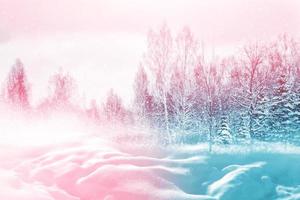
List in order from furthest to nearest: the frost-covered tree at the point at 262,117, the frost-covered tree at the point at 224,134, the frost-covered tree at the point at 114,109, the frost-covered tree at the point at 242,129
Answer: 1. the frost-covered tree at the point at 114,109
2. the frost-covered tree at the point at 242,129
3. the frost-covered tree at the point at 262,117
4. the frost-covered tree at the point at 224,134

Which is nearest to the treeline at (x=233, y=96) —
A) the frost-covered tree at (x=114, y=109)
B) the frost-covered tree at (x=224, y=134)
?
the frost-covered tree at (x=224, y=134)

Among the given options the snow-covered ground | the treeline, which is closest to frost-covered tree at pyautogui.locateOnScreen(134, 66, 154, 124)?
the treeline

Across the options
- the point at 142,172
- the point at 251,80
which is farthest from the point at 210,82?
the point at 142,172

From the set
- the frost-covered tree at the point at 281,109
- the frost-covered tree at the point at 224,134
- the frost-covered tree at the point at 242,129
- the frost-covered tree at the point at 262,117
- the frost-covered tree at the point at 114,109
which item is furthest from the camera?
the frost-covered tree at the point at 114,109

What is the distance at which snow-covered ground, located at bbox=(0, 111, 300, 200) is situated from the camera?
13555 millimetres

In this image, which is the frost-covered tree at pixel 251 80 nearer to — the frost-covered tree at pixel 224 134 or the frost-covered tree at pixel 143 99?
the frost-covered tree at pixel 224 134

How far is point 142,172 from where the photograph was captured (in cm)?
1467

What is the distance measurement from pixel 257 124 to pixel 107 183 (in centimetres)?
1547

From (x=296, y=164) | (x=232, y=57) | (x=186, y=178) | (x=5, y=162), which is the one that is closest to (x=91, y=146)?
(x=5, y=162)

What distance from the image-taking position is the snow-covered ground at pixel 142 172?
44.5ft

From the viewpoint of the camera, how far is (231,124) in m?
29.2

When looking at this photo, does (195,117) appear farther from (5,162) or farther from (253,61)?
(5,162)

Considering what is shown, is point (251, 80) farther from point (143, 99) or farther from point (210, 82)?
point (143, 99)

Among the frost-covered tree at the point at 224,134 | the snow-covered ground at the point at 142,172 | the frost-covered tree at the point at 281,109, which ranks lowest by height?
the snow-covered ground at the point at 142,172
